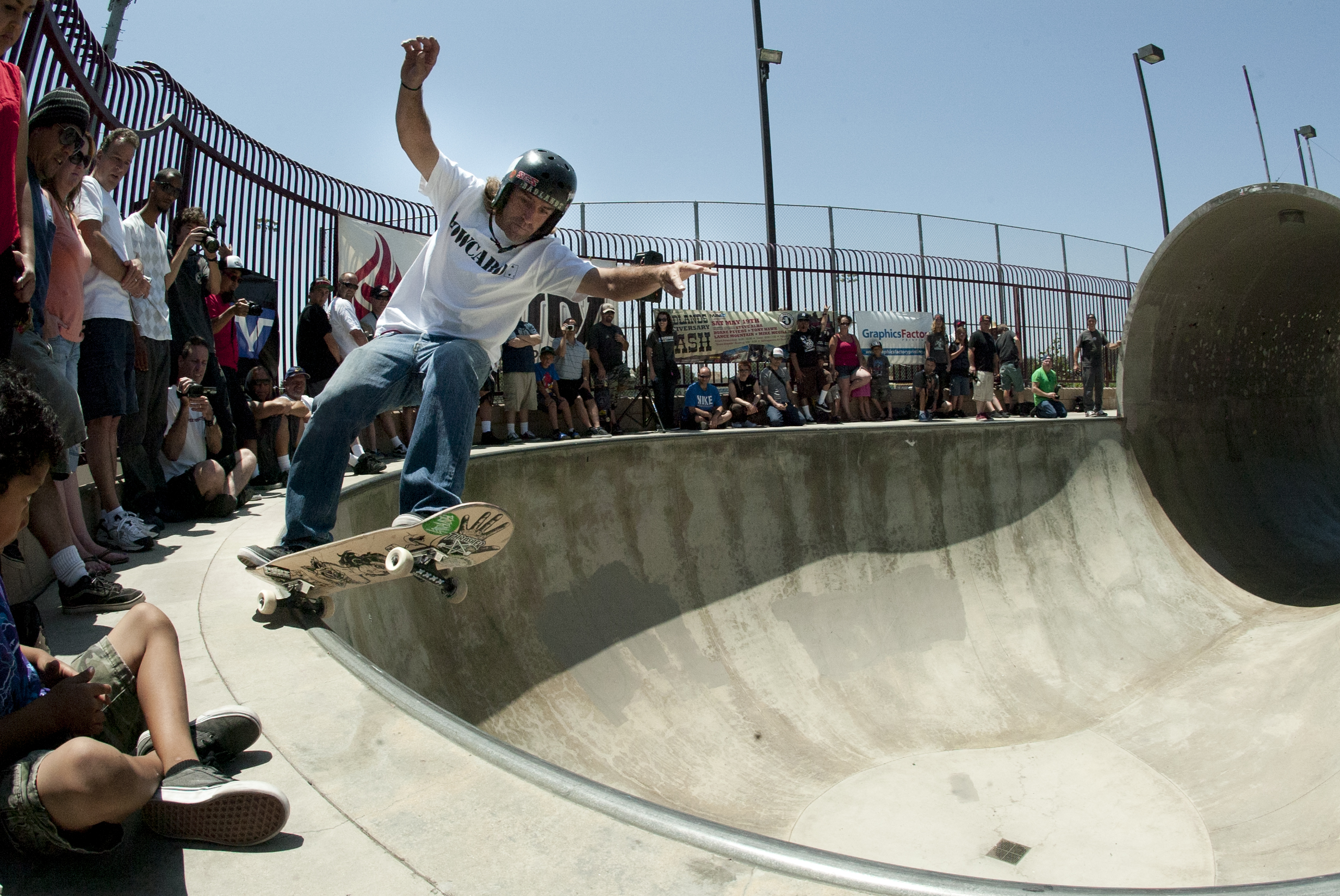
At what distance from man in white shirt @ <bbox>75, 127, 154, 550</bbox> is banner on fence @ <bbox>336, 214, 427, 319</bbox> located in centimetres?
545

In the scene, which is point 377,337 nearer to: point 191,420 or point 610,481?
point 191,420

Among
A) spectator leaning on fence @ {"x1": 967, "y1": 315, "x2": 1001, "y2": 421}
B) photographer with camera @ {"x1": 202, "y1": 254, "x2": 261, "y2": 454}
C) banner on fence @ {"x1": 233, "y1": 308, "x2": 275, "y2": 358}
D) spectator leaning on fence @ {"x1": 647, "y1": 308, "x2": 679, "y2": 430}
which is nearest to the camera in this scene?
photographer with camera @ {"x1": 202, "y1": 254, "x2": 261, "y2": 454}

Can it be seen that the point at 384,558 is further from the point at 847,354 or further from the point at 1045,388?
the point at 1045,388

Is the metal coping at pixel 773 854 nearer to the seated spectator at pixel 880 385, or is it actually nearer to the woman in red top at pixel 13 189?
the woman in red top at pixel 13 189

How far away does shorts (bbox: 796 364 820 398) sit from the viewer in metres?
13.4

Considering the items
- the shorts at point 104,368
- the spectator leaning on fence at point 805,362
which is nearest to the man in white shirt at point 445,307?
the shorts at point 104,368

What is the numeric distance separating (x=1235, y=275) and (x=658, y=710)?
938 cm

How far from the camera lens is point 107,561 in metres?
3.85

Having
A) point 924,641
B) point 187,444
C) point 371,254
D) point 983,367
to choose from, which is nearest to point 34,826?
point 187,444

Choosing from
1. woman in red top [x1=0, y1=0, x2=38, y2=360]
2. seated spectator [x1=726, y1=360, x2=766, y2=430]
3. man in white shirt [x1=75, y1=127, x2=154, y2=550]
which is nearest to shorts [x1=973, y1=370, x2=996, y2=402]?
seated spectator [x1=726, y1=360, x2=766, y2=430]

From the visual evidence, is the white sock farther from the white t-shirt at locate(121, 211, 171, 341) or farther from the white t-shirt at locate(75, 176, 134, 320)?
the white t-shirt at locate(121, 211, 171, 341)

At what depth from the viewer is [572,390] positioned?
36.1 ft

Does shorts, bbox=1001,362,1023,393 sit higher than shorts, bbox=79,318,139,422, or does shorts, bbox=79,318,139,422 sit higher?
shorts, bbox=1001,362,1023,393

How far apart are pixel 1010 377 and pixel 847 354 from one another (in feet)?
12.2
